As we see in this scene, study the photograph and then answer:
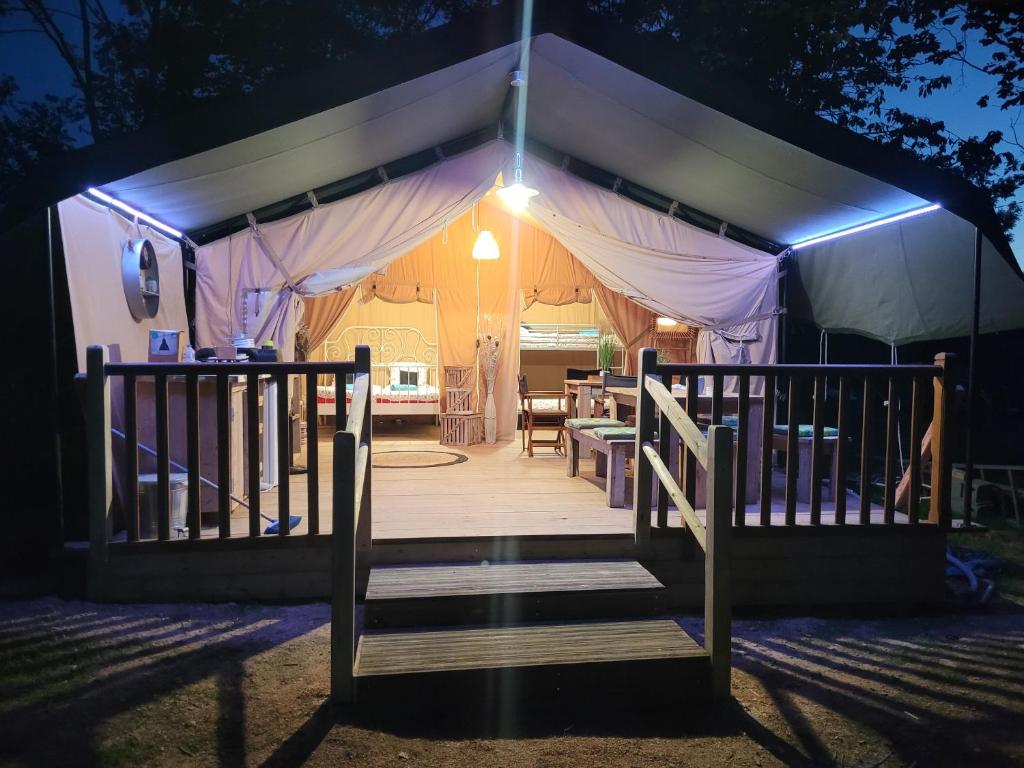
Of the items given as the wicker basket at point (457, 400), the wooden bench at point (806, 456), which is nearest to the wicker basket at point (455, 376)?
the wicker basket at point (457, 400)

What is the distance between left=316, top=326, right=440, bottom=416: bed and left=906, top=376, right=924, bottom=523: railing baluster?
19.5 ft

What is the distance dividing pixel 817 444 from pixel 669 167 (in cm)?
261

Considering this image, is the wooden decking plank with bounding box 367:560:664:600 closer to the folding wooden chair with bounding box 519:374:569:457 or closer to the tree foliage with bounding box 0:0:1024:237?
the folding wooden chair with bounding box 519:374:569:457

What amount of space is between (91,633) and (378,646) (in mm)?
1378

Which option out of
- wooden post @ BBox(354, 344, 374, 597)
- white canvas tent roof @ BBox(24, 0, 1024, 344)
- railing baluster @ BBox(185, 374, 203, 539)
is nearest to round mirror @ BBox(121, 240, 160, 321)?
white canvas tent roof @ BBox(24, 0, 1024, 344)

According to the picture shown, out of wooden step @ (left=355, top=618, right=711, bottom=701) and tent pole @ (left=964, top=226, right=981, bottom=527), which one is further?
tent pole @ (left=964, top=226, right=981, bottom=527)

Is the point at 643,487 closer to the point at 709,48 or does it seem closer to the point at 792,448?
the point at 792,448

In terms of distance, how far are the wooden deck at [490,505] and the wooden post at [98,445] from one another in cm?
53

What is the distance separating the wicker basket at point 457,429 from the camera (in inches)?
298

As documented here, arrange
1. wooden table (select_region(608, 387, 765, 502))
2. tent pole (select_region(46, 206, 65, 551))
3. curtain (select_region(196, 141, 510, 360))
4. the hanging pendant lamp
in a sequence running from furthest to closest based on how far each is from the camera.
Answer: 1. the hanging pendant lamp
2. curtain (select_region(196, 141, 510, 360))
3. wooden table (select_region(608, 387, 765, 502))
4. tent pole (select_region(46, 206, 65, 551))

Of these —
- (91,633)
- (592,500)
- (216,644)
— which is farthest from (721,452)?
(91,633)

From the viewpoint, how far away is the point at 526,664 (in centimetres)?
263

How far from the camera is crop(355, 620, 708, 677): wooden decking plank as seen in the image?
104 inches

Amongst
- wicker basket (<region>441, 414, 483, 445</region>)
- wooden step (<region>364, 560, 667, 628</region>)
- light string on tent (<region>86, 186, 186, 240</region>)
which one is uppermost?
light string on tent (<region>86, 186, 186, 240</region>)
